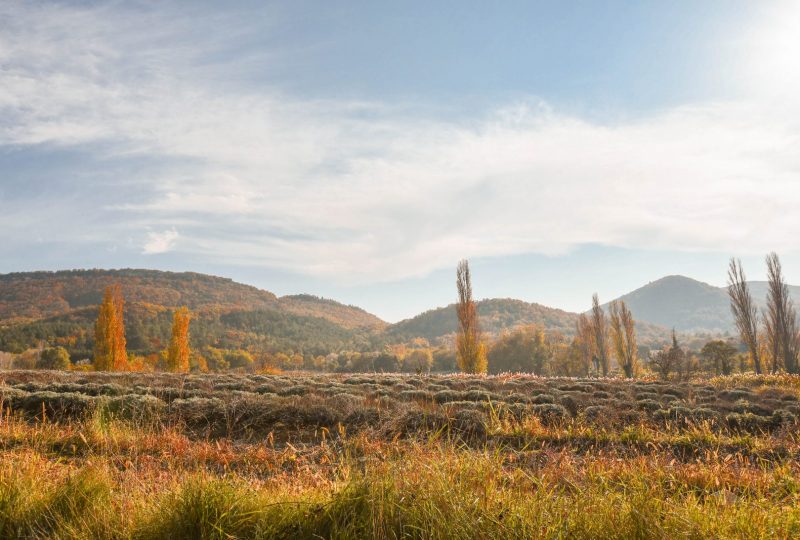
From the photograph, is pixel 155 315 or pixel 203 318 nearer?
pixel 155 315

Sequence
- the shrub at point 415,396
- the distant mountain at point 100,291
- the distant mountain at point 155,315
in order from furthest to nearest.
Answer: the distant mountain at point 100,291, the distant mountain at point 155,315, the shrub at point 415,396

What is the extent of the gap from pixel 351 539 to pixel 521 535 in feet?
3.55

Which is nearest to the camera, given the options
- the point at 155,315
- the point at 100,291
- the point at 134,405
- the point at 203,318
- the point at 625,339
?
the point at 134,405

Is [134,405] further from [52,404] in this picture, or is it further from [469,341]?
[469,341]

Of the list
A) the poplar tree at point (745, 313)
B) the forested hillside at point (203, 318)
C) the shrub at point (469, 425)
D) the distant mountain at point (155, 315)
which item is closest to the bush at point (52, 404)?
the shrub at point (469, 425)

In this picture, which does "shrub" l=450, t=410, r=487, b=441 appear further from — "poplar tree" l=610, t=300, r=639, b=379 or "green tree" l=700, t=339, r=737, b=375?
"poplar tree" l=610, t=300, r=639, b=379

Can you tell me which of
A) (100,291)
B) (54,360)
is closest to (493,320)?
(100,291)

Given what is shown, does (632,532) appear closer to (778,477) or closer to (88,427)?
(778,477)

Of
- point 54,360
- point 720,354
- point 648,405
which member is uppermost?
point 54,360

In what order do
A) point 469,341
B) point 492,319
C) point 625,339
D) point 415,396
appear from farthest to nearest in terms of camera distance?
point 492,319
point 625,339
point 469,341
point 415,396

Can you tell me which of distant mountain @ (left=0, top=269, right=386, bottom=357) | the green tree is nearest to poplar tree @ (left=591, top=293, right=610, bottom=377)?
the green tree

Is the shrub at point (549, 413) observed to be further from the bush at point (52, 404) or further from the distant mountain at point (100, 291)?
the distant mountain at point (100, 291)

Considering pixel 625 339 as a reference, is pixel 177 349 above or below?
above

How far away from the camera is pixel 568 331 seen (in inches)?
5256
